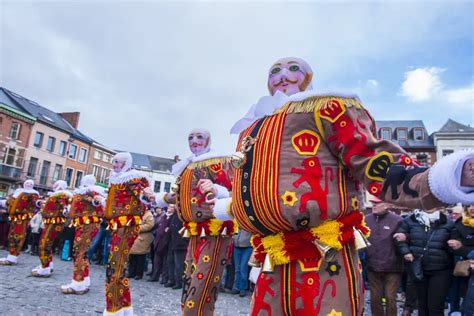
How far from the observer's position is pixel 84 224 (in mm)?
6980

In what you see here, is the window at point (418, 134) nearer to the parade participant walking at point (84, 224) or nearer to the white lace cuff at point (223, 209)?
the parade participant walking at point (84, 224)

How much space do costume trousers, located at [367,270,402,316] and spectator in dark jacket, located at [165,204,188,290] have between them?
4031mm

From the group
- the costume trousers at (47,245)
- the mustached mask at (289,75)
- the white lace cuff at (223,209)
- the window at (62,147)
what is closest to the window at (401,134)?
the costume trousers at (47,245)

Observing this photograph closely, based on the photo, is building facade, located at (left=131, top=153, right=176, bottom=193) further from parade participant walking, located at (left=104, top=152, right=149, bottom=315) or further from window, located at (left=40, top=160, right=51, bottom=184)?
parade participant walking, located at (left=104, top=152, right=149, bottom=315)

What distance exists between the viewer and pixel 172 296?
7.14 metres

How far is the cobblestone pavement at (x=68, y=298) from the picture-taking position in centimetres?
510

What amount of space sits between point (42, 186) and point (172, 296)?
3198 cm

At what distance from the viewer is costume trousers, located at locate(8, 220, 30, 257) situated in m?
9.49

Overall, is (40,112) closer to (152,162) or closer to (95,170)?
(95,170)

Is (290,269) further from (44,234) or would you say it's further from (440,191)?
(44,234)

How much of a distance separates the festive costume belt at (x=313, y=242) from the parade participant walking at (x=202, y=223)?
129cm

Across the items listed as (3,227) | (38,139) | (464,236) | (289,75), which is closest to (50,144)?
(38,139)

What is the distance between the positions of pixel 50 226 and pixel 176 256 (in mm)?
2921

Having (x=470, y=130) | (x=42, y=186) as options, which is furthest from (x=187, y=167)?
(x=42, y=186)
